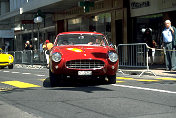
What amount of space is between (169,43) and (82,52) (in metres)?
6.43

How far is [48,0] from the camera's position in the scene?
28938mm

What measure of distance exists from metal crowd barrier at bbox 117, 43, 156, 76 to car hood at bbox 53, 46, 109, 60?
17.7 ft

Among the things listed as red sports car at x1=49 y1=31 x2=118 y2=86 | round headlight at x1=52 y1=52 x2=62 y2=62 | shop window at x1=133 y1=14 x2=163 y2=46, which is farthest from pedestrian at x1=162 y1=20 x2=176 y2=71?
round headlight at x1=52 y1=52 x2=62 y2=62

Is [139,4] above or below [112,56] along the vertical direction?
above

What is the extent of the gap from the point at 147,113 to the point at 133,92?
281cm

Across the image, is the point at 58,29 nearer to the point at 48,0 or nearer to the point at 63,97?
the point at 48,0

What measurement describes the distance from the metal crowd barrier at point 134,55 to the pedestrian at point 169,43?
0.80 meters

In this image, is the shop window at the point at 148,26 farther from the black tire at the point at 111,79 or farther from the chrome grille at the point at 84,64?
the chrome grille at the point at 84,64

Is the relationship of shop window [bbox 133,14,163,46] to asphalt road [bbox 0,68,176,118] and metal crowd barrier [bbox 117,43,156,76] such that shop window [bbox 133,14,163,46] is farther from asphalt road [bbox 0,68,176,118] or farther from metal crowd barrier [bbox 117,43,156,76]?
asphalt road [bbox 0,68,176,118]

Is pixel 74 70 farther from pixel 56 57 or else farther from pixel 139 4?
pixel 139 4

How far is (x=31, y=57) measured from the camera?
1089 inches

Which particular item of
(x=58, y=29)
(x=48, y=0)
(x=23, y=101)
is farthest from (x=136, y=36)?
(x=23, y=101)

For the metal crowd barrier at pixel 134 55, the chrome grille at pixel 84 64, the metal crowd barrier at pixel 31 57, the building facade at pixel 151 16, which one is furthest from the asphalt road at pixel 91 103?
the metal crowd barrier at pixel 31 57

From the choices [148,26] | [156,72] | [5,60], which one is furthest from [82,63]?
[5,60]
